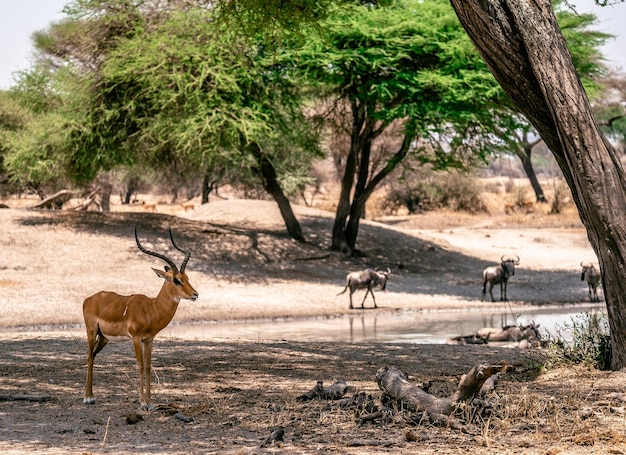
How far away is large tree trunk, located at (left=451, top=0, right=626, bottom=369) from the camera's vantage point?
29.0ft

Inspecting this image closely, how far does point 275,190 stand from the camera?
28828mm

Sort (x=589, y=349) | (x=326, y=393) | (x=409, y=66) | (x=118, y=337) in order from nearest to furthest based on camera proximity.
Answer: (x=118, y=337) → (x=326, y=393) → (x=589, y=349) → (x=409, y=66)

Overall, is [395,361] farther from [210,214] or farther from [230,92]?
[210,214]

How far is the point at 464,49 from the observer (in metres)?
25.2

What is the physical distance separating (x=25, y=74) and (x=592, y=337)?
2452 cm

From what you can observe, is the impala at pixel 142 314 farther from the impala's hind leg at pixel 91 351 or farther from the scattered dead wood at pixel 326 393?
the scattered dead wood at pixel 326 393

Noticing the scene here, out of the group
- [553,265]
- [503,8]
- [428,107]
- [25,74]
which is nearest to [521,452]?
[503,8]

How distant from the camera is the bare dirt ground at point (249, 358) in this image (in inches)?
286

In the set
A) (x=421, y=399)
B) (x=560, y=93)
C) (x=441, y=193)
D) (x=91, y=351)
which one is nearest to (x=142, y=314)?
(x=91, y=351)

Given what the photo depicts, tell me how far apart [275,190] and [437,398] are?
21302mm

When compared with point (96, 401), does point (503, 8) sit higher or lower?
higher

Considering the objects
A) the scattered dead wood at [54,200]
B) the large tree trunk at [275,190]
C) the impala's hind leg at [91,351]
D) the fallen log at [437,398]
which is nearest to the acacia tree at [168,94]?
the large tree trunk at [275,190]

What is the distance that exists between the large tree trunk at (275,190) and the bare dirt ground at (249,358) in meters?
0.39

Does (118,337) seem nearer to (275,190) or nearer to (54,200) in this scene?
(275,190)
